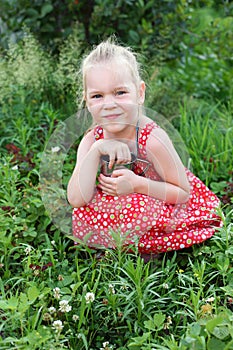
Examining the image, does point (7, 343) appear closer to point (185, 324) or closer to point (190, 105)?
point (185, 324)

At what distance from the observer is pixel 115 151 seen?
2615 millimetres

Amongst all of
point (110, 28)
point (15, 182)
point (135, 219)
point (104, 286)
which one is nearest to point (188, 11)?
→ point (110, 28)

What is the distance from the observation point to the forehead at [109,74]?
2.56m

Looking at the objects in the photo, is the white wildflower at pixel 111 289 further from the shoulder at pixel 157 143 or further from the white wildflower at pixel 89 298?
the shoulder at pixel 157 143

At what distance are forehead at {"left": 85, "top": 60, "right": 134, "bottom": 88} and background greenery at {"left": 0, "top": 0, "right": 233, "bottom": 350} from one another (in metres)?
0.59

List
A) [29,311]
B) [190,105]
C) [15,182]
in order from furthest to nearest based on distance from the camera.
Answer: [190,105], [15,182], [29,311]

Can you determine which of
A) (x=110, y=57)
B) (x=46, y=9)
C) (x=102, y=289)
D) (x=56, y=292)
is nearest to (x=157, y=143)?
(x=110, y=57)

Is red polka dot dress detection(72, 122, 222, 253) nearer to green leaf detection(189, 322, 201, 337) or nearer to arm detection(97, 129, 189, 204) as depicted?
arm detection(97, 129, 189, 204)

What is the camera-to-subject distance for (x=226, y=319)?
212 centimetres

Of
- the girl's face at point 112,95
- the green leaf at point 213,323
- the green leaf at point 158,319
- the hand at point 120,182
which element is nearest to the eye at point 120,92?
the girl's face at point 112,95

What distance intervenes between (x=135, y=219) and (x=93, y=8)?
2257 millimetres

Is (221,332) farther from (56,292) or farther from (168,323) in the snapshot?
(56,292)

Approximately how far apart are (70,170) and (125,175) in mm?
857

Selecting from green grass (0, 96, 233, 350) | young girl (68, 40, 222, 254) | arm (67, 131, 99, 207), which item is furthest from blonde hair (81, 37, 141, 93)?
green grass (0, 96, 233, 350)
